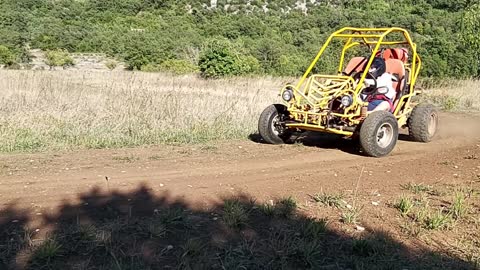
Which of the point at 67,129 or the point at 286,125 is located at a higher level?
the point at 286,125

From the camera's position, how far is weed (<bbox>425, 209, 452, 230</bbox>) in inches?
172

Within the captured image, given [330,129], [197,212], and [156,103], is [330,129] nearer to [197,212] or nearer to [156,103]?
[197,212]

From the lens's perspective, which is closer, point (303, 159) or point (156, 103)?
point (303, 159)

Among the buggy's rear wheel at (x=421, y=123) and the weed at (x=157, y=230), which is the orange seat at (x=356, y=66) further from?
the weed at (x=157, y=230)


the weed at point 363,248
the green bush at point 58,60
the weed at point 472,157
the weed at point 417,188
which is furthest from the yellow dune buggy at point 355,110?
the green bush at point 58,60

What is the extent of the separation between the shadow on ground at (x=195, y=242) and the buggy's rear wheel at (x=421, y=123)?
5081 mm

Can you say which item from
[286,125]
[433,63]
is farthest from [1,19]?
[286,125]

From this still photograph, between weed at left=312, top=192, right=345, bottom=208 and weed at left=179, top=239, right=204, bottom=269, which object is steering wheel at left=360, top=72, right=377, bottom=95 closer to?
weed at left=312, top=192, right=345, bottom=208

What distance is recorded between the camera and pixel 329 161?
7176mm

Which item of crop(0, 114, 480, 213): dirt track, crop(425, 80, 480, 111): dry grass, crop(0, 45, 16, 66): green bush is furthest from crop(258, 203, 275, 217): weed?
crop(0, 45, 16, 66): green bush

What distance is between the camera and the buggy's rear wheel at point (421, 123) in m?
8.91

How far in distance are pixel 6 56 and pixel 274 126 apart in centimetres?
2570

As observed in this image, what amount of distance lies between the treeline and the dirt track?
Answer: 18.0 metres

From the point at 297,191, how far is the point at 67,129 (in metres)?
5.09
